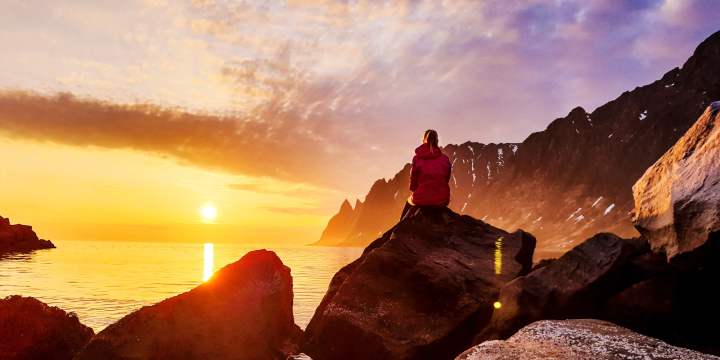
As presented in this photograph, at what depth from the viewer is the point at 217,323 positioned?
13625mm

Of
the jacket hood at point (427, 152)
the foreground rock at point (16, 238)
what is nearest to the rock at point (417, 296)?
the jacket hood at point (427, 152)

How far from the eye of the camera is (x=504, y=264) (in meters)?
15.2

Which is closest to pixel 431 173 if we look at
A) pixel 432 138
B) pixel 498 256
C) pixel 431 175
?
pixel 431 175

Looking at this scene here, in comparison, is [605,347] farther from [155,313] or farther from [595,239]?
[155,313]

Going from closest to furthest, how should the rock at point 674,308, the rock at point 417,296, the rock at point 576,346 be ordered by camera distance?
A: the rock at point 576,346
the rock at point 674,308
the rock at point 417,296

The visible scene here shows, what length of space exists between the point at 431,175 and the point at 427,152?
77cm

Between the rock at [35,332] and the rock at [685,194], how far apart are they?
→ 1588cm

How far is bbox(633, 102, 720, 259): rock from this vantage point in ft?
32.4

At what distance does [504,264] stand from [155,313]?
10264 mm

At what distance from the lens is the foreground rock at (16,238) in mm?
110062

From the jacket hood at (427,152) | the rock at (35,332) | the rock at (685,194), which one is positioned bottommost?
the rock at (35,332)

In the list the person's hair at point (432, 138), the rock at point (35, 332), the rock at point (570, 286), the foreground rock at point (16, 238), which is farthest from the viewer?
the foreground rock at point (16, 238)

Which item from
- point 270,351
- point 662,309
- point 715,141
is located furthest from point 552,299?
point 270,351

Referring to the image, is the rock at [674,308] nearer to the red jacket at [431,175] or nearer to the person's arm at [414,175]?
the red jacket at [431,175]
